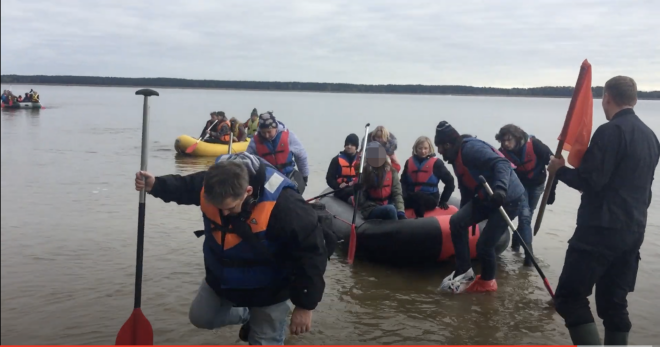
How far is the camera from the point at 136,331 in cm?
378

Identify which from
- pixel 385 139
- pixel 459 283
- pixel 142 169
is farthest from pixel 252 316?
pixel 385 139

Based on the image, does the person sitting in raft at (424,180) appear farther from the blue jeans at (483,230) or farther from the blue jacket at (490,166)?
the blue jacket at (490,166)

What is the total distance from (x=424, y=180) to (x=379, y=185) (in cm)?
68

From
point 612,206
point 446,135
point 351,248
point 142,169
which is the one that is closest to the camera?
point 612,206

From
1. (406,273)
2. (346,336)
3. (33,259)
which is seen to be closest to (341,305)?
(346,336)

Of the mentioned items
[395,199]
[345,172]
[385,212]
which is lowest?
[385,212]

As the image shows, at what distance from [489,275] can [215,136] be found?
1316cm

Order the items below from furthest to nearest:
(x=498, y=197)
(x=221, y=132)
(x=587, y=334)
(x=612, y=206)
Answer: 1. (x=221, y=132)
2. (x=498, y=197)
3. (x=587, y=334)
4. (x=612, y=206)

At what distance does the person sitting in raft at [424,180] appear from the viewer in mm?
7027

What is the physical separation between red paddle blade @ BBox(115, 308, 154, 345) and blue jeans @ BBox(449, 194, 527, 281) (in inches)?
112

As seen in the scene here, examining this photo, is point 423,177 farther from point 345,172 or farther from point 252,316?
point 252,316

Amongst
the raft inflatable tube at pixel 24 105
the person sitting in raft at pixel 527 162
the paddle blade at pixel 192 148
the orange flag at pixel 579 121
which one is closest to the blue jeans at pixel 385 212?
the person sitting in raft at pixel 527 162

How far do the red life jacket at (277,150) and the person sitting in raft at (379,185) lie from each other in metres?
0.99

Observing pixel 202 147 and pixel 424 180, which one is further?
pixel 202 147
